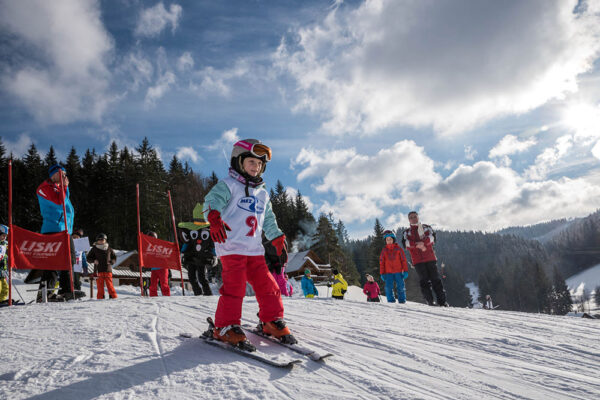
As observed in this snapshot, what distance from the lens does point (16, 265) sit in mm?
6000

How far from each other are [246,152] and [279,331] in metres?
1.67

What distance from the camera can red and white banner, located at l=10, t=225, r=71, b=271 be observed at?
20.1ft

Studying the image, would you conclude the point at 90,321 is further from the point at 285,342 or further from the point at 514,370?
the point at 514,370

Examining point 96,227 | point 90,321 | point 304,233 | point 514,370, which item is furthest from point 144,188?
point 514,370

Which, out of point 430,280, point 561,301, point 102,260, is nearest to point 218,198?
point 430,280

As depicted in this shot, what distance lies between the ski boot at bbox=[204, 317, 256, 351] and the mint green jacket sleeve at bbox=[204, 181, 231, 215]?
1.02m

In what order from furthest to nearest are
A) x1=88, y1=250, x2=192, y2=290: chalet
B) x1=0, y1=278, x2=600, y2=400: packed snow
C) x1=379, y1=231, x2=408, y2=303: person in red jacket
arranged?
x1=88, y1=250, x2=192, y2=290: chalet → x1=379, y1=231, x2=408, y2=303: person in red jacket → x1=0, y1=278, x2=600, y2=400: packed snow

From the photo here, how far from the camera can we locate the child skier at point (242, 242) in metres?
2.88

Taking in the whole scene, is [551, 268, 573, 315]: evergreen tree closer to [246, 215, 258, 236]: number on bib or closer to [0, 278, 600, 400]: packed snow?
[0, 278, 600, 400]: packed snow

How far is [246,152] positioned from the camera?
3.40 metres

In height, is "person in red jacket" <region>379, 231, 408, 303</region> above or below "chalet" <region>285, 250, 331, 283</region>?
above

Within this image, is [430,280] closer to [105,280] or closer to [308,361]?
[308,361]

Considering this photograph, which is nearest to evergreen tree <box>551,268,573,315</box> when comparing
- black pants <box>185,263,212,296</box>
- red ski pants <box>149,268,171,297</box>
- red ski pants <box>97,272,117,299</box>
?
black pants <box>185,263,212,296</box>

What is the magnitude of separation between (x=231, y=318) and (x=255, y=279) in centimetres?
41
